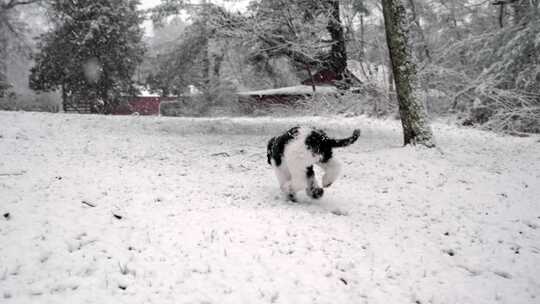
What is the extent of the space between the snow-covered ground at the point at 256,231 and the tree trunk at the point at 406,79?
2.95ft

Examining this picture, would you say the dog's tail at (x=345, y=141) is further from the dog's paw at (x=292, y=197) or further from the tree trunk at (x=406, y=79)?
the tree trunk at (x=406, y=79)

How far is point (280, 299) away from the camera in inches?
138

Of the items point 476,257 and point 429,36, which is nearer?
point 476,257

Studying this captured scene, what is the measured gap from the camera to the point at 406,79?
10469 mm

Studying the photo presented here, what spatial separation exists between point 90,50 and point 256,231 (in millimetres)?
24979

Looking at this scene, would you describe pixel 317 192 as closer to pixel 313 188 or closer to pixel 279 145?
pixel 313 188

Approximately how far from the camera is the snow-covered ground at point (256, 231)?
366cm

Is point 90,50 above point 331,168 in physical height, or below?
above

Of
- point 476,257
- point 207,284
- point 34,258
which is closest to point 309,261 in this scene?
point 207,284

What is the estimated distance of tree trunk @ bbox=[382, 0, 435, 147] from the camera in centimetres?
1036

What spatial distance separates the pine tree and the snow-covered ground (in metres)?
17.7

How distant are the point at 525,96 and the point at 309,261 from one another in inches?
433

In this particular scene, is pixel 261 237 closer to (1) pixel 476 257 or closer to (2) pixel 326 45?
(1) pixel 476 257

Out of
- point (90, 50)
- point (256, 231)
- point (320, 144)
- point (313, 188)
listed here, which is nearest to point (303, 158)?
point (320, 144)
